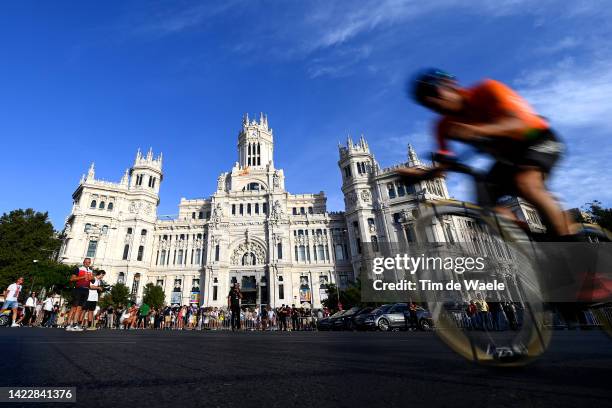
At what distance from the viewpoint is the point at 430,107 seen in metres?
2.61

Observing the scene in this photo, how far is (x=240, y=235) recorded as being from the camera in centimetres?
4875

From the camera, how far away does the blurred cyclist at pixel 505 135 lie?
2236mm

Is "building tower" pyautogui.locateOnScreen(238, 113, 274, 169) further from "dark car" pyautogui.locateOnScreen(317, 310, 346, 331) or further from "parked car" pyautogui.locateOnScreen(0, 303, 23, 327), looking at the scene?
"parked car" pyautogui.locateOnScreen(0, 303, 23, 327)

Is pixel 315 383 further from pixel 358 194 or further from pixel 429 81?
pixel 358 194

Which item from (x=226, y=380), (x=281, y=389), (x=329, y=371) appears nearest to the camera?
(x=281, y=389)

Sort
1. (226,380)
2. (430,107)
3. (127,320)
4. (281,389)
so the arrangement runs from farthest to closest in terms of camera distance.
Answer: (127,320)
(430,107)
(226,380)
(281,389)

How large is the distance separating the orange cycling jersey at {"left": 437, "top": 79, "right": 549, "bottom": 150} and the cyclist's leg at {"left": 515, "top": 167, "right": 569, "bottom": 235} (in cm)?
26

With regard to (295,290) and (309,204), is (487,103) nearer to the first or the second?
(295,290)

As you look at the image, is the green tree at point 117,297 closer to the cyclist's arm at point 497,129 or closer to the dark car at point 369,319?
the dark car at point 369,319

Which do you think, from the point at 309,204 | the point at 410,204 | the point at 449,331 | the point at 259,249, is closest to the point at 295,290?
the point at 259,249

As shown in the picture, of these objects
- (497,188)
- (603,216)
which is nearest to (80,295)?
(497,188)

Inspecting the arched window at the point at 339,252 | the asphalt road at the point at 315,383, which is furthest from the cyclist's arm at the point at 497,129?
the arched window at the point at 339,252

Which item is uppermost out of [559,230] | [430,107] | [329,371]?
[430,107]

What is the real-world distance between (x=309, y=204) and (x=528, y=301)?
174ft
